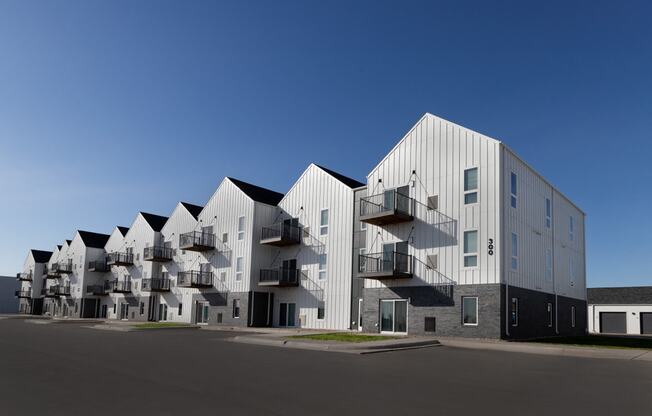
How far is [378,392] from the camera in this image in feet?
29.6

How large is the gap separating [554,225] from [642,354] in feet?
41.1

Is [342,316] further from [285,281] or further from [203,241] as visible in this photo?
[203,241]

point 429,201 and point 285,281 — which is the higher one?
point 429,201

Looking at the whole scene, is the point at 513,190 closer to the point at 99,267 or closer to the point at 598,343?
the point at 598,343

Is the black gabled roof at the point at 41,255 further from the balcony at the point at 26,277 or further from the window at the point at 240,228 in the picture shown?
the window at the point at 240,228

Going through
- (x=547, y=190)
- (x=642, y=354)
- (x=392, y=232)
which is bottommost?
(x=642, y=354)

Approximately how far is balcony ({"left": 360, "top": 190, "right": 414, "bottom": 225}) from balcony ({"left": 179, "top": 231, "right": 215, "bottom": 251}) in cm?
1566

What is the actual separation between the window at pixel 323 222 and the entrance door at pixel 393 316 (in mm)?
7434

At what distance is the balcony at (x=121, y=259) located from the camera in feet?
163

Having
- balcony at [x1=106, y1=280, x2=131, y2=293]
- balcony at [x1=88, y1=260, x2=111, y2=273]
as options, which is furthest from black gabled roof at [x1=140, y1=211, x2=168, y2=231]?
balcony at [x1=88, y1=260, x2=111, y2=273]

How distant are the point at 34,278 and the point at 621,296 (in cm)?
7530

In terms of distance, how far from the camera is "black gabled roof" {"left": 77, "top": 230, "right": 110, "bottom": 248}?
5991cm

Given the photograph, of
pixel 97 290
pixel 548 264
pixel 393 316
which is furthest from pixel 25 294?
pixel 548 264

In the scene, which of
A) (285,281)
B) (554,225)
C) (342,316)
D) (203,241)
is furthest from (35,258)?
(554,225)
